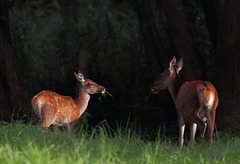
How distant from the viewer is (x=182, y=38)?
9.60 m

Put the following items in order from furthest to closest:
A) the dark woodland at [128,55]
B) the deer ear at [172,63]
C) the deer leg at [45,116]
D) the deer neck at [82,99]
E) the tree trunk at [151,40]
→ the tree trunk at [151,40] → the dark woodland at [128,55] → the deer neck at [82,99] → the deer ear at [172,63] → the deer leg at [45,116]

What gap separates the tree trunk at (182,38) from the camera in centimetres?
957

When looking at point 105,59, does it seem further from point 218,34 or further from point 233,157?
point 233,157

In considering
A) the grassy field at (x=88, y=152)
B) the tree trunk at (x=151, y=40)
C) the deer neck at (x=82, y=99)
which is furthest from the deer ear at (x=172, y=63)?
the tree trunk at (x=151, y=40)

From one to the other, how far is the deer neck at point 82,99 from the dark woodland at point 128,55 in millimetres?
197

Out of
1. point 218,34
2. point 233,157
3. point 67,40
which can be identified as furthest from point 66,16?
point 233,157

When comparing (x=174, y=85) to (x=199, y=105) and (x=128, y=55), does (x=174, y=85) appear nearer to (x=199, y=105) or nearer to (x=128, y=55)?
(x=199, y=105)

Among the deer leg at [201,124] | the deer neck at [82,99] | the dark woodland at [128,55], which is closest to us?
the deer leg at [201,124]

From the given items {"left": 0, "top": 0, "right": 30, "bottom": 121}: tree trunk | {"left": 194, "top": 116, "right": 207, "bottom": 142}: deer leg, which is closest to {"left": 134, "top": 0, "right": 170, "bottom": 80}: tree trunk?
{"left": 0, "top": 0, "right": 30, "bottom": 121}: tree trunk

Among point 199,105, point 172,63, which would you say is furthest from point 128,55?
point 199,105

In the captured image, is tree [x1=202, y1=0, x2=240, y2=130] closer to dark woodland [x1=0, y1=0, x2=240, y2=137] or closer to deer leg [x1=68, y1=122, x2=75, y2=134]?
dark woodland [x1=0, y1=0, x2=240, y2=137]

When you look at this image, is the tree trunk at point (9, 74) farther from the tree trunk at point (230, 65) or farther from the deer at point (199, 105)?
the tree trunk at point (230, 65)

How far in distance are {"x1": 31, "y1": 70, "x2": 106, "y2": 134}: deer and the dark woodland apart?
0.30 meters

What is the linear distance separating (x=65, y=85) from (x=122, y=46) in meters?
1.99
